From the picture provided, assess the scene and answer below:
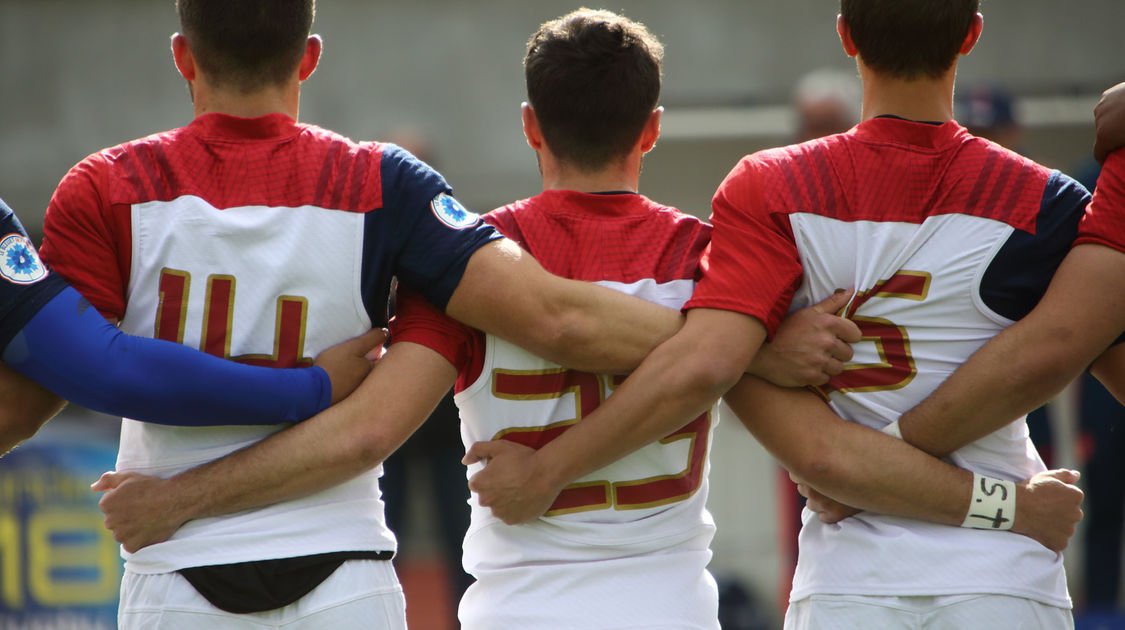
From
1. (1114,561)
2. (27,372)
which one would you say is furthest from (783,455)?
(1114,561)

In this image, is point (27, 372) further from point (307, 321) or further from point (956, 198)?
point (956, 198)

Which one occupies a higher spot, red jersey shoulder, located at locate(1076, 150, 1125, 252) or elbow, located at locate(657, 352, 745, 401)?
red jersey shoulder, located at locate(1076, 150, 1125, 252)

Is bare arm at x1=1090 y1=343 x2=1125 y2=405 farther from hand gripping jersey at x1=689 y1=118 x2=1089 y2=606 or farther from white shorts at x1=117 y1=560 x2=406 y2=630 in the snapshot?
white shorts at x1=117 y1=560 x2=406 y2=630

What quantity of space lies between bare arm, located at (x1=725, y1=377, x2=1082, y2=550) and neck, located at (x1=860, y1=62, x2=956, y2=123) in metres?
0.62

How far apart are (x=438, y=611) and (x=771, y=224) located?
4.56m

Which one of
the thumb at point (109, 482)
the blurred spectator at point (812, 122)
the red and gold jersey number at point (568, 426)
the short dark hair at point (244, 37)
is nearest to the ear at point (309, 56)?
the short dark hair at point (244, 37)

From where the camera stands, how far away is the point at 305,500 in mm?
2246

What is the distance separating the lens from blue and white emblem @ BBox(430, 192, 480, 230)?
2291mm

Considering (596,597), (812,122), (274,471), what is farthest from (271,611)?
(812,122)

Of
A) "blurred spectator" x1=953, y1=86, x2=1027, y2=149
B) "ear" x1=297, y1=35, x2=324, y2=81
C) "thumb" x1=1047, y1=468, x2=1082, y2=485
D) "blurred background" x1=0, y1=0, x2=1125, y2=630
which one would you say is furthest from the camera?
"blurred background" x1=0, y1=0, x2=1125, y2=630

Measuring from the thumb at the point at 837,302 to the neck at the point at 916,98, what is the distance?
1.27 feet

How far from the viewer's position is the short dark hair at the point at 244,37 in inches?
90.3

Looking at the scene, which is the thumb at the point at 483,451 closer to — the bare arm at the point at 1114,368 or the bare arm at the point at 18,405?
the bare arm at the point at 18,405

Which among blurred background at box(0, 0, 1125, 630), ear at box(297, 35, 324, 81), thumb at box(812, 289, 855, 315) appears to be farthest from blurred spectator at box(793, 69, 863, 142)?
ear at box(297, 35, 324, 81)
